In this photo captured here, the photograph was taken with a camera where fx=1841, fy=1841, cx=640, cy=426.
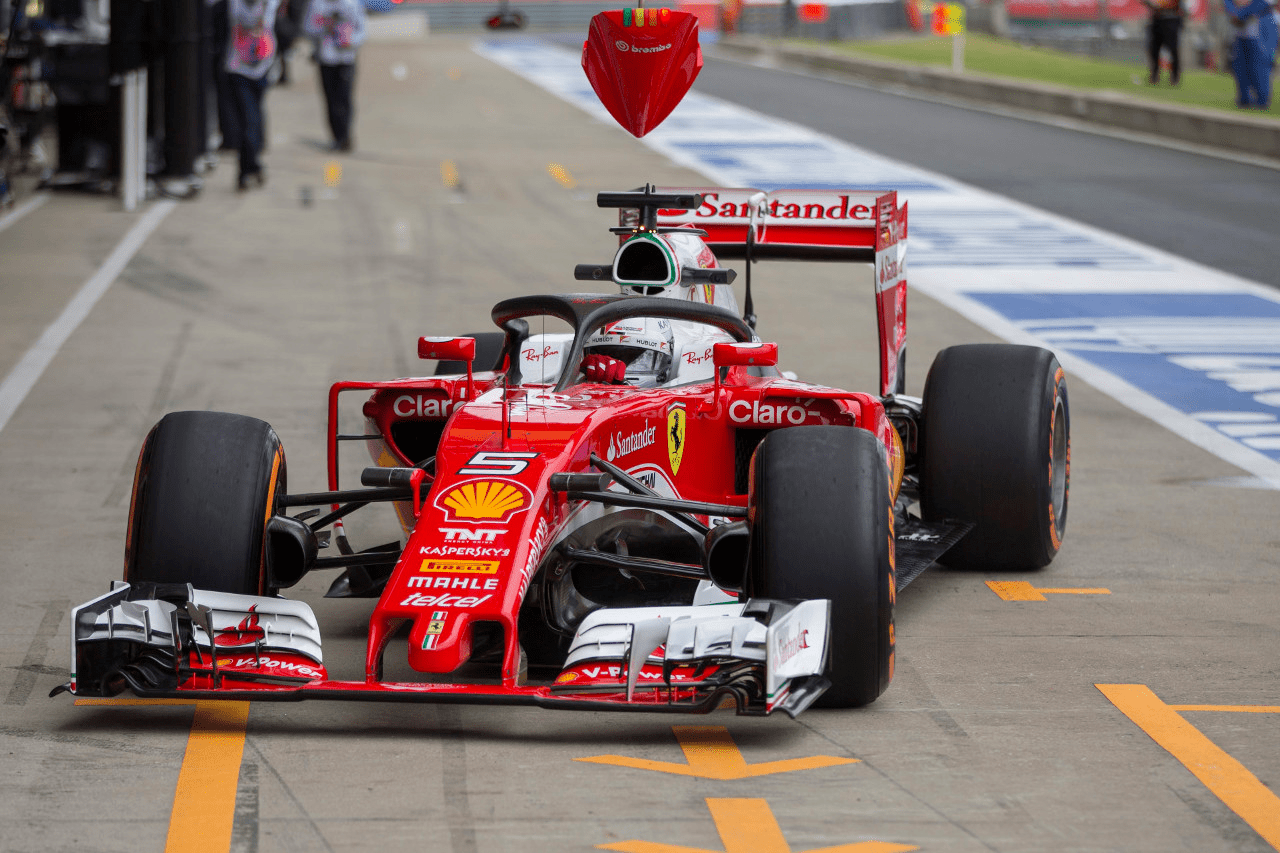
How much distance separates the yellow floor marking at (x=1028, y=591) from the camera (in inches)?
271

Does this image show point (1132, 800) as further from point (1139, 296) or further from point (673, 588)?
point (1139, 296)

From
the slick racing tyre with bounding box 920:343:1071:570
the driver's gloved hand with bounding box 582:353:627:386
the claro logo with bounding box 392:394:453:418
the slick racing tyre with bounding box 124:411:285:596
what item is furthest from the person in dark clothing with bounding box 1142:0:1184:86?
the slick racing tyre with bounding box 124:411:285:596

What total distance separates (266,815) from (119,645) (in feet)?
2.53

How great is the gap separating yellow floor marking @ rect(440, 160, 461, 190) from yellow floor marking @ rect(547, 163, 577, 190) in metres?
1.16

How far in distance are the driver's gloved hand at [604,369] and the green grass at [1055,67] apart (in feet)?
73.9

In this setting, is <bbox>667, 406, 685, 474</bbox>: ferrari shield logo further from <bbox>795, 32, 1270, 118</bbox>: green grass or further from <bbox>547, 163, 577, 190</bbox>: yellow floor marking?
<bbox>795, 32, 1270, 118</bbox>: green grass

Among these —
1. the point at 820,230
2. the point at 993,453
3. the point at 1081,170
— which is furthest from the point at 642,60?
the point at 1081,170

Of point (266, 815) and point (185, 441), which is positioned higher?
point (185, 441)

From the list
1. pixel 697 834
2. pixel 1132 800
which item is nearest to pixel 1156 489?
pixel 1132 800

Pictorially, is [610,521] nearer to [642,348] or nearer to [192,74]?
[642,348]

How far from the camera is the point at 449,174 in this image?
2202 centimetres

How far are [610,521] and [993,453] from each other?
185 cm

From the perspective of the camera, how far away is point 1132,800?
4.78 m

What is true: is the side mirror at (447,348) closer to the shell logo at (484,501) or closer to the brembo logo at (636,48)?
the shell logo at (484,501)
